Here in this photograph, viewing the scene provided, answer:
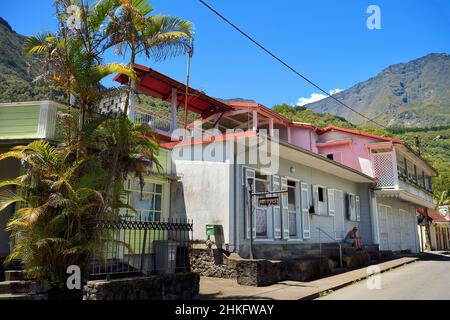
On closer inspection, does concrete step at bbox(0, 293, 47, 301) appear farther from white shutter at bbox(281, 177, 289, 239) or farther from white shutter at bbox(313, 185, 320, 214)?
A: white shutter at bbox(313, 185, 320, 214)

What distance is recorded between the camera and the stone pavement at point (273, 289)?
7.98 metres

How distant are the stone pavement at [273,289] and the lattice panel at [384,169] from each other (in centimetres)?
956

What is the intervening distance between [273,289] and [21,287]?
17.8ft

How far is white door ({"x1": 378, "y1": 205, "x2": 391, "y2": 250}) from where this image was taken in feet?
68.2

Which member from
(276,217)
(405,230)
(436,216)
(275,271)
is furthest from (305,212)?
(436,216)

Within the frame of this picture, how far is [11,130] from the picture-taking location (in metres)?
9.81

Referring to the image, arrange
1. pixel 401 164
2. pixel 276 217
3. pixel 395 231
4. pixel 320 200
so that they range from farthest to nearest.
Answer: pixel 401 164
pixel 395 231
pixel 320 200
pixel 276 217

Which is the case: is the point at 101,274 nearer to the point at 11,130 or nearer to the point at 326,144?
the point at 11,130

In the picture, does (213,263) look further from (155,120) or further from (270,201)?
(155,120)

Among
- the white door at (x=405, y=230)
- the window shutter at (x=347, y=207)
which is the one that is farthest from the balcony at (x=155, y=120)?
the white door at (x=405, y=230)

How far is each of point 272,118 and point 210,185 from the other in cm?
1387

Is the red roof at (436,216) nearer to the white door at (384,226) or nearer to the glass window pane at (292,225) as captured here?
the white door at (384,226)

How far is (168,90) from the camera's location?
19875 millimetres
